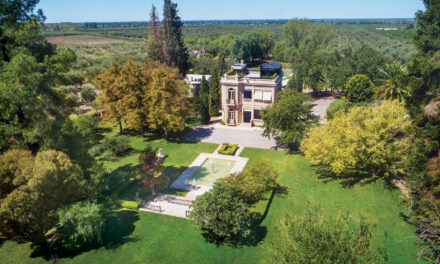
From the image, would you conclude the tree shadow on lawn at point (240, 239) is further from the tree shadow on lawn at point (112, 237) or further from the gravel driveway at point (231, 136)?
the gravel driveway at point (231, 136)

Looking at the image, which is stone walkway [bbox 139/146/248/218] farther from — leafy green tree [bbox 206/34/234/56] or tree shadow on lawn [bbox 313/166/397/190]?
leafy green tree [bbox 206/34/234/56]

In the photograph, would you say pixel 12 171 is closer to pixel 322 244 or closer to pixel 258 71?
pixel 322 244

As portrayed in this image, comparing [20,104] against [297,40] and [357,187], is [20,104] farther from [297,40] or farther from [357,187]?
[297,40]

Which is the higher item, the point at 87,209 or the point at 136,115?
the point at 136,115

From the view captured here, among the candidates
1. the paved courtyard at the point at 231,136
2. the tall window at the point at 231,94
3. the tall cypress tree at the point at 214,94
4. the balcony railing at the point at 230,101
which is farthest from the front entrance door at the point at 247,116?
the tall cypress tree at the point at 214,94

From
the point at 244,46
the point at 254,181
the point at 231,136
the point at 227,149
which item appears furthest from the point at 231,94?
the point at 244,46

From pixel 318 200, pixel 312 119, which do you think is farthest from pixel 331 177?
pixel 312 119
